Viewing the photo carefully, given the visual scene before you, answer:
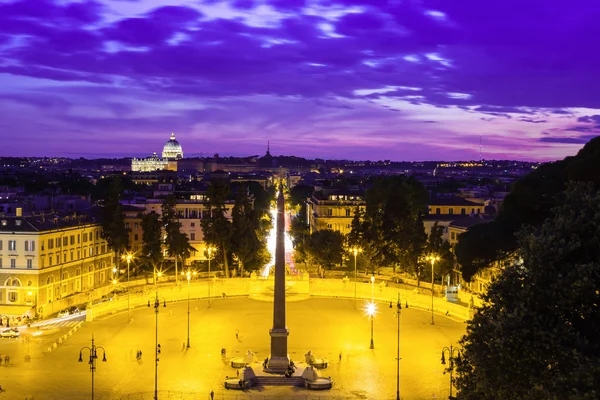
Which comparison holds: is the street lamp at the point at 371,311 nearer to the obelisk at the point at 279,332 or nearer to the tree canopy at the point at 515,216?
the obelisk at the point at 279,332

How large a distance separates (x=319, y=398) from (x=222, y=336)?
48.1ft

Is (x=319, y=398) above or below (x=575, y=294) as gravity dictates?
below

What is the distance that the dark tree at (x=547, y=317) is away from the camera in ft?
59.4

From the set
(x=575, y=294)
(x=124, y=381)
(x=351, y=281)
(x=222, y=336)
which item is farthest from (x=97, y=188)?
(x=575, y=294)

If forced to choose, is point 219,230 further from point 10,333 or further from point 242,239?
point 10,333

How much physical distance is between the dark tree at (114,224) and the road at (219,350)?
41.2 feet

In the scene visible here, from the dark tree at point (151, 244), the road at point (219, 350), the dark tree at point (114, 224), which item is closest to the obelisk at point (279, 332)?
the road at point (219, 350)

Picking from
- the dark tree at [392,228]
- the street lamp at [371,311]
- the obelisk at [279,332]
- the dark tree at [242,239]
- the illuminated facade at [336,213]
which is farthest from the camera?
the illuminated facade at [336,213]

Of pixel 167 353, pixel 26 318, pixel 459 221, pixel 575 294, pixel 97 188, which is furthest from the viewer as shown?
pixel 97 188

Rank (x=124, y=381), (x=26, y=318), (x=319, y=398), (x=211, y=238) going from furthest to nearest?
(x=211, y=238)
(x=26, y=318)
(x=124, y=381)
(x=319, y=398)

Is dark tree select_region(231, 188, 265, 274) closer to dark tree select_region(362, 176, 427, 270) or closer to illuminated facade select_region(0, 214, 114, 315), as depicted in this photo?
dark tree select_region(362, 176, 427, 270)

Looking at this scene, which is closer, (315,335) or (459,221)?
(315,335)

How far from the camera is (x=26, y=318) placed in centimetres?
5350

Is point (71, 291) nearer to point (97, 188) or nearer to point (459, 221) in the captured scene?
point (459, 221)
